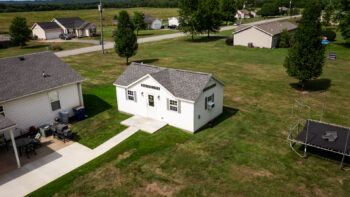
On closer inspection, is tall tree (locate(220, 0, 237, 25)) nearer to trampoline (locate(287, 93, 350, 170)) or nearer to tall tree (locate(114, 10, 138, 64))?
tall tree (locate(114, 10, 138, 64))

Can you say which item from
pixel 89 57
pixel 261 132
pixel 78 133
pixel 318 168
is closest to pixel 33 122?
pixel 78 133

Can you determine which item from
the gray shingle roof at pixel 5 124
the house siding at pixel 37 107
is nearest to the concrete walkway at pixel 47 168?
the gray shingle roof at pixel 5 124

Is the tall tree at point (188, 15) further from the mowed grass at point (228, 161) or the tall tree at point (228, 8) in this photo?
the mowed grass at point (228, 161)

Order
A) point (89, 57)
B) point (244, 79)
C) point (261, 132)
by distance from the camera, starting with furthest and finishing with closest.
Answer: point (89, 57) < point (244, 79) < point (261, 132)

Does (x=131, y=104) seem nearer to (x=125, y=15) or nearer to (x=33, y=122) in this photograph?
(x=33, y=122)

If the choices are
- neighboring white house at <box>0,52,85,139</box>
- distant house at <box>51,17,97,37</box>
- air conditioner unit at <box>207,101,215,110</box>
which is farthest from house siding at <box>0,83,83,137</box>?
distant house at <box>51,17,97,37</box>

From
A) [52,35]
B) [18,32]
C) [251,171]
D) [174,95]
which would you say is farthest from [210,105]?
[52,35]

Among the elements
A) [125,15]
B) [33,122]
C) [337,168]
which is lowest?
[337,168]
